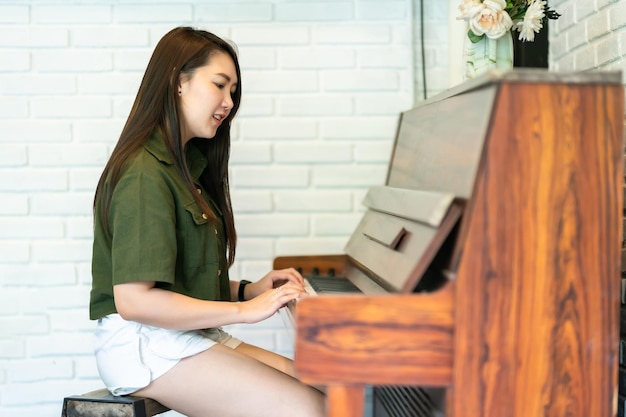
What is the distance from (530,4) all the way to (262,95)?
107cm

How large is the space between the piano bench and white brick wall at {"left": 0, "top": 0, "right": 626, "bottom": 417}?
1.07 meters

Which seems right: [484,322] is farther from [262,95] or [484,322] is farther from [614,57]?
[262,95]

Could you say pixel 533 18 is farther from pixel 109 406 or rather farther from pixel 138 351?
pixel 109 406

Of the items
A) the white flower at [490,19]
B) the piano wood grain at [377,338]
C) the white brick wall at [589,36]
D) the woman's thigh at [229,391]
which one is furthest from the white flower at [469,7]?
the woman's thigh at [229,391]

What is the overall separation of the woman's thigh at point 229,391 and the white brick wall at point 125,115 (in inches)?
41.2

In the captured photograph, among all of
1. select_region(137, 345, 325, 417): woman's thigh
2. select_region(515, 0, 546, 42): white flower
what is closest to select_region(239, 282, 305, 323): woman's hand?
select_region(137, 345, 325, 417): woman's thigh

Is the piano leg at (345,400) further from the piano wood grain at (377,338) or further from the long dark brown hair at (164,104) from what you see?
the long dark brown hair at (164,104)

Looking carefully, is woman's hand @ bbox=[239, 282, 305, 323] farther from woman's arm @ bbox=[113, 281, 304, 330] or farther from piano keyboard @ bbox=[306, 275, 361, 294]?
piano keyboard @ bbox=[306, 275, 361, 294]

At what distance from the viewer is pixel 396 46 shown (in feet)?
9.29

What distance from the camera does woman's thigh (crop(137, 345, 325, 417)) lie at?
178cm

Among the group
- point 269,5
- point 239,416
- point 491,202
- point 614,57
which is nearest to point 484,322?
point 491,202

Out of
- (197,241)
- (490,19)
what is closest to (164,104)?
(197,241)

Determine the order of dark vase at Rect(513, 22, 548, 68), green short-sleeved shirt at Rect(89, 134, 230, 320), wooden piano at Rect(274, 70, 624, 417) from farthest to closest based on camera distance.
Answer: dark vase at Rect(513, 22, 548, 68)
green short-sleeved shirt at Rect(89, 134, 230, 320)
wooden piano at Rect(274, 70, 624, 417)

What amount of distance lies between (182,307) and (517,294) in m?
0.75
